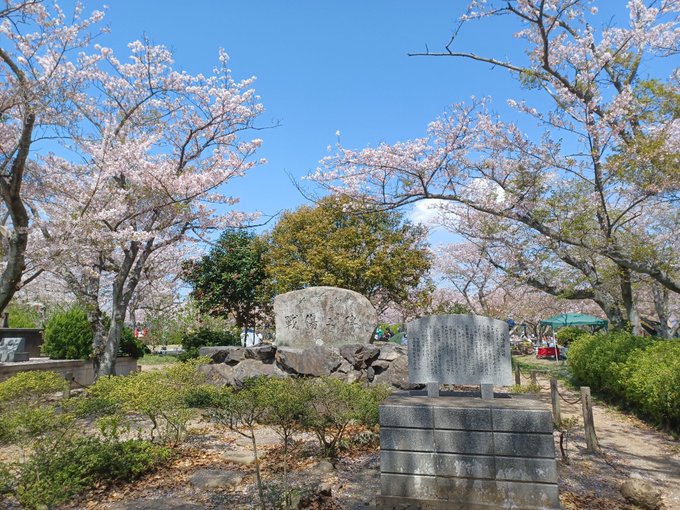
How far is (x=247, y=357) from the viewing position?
10.7 meters

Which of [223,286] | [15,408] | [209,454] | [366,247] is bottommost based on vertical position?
[209,454]

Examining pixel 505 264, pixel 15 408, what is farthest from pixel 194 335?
pixel 505 264

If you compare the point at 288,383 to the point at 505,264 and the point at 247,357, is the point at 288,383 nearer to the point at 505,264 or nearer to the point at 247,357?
the point at 247,357

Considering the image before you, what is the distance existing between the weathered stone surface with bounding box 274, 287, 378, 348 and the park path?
484cm

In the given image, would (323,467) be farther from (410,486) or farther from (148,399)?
(148,399)

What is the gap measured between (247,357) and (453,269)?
1828 centimetres

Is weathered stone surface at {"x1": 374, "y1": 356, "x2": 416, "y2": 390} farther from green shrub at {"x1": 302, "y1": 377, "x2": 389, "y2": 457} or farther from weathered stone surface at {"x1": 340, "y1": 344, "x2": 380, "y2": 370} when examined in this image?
green shrub at {"x1": 302, "y1": 377, "x2": 389, "y2": 457}

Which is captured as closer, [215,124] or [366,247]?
[215,124]

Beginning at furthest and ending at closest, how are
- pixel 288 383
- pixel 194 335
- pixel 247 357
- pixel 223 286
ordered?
pixel 223 286
pixel 194 335
pixel 247 357
pixel 288 383

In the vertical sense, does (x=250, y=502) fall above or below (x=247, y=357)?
below

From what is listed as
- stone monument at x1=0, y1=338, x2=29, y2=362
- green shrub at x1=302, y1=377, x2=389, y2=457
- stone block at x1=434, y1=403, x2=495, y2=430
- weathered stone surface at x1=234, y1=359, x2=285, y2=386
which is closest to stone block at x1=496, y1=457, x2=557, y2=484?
stone block at x1=434, y1=403, x2=495, y2=430

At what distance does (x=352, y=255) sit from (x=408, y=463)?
45.0ft

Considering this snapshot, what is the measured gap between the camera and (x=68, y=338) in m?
13.2

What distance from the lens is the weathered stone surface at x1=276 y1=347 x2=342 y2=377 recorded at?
9.88 meters
